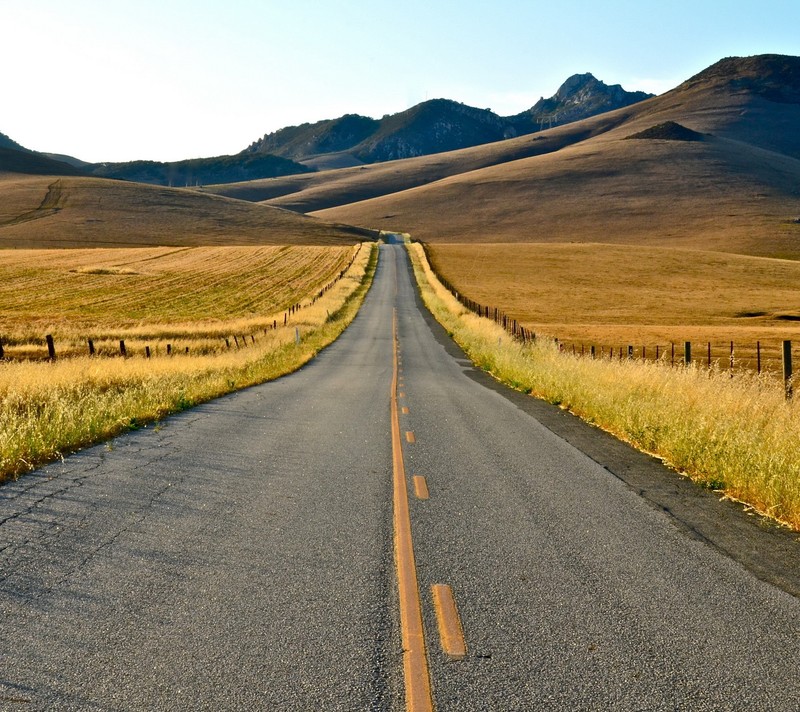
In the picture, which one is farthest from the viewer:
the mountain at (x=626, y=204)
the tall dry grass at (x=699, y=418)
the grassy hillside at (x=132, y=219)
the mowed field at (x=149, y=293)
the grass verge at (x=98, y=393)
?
the mountain at (x=626, y=204)

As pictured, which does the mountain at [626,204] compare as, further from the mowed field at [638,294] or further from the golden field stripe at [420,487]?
the golden field stripe at [420,487]

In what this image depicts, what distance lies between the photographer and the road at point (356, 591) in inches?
164

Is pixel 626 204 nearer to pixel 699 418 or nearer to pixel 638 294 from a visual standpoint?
pixel 638 294

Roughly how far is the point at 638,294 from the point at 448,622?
68350 millimetres

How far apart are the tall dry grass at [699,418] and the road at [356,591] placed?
0.91 metres

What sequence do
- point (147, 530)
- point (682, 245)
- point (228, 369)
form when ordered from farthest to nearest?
1. point (682, 245)
2. point (228, 369)
3. point (147, 530)

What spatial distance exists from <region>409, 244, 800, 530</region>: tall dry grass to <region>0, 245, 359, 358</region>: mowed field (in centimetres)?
2077

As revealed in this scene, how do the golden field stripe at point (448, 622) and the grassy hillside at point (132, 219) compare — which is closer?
the golden field stripe at point (448, 622)

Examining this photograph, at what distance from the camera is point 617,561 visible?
20.6 feet

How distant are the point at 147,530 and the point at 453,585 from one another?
3011 millimetres

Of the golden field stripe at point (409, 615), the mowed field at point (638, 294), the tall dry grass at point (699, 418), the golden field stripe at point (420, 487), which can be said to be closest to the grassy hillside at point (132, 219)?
the mowed field at point (638, 294)

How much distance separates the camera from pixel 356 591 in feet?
18.2

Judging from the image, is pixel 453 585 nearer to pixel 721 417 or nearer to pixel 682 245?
pixel 721 417

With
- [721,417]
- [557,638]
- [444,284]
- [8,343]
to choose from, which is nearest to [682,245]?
[444,284]
